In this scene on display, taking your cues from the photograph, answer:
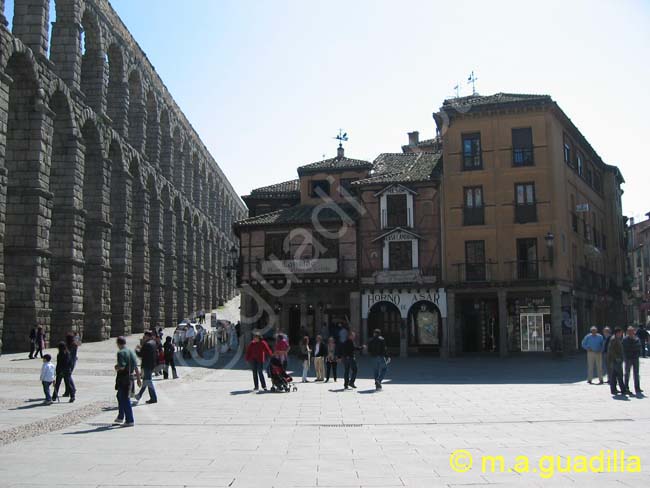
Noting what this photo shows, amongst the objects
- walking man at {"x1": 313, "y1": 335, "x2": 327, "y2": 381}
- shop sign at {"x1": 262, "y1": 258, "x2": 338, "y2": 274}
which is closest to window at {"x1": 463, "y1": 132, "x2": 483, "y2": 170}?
shop sign at {"x1": 262, "y1": 258, "x2": 338, "y2": 274}

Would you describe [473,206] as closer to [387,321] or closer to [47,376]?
[387,321]

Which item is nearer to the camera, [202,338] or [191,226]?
[202,338]

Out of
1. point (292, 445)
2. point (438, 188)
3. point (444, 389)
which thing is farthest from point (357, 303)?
point (292, 445)

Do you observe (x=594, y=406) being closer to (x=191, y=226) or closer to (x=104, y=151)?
(x=104, y=151)

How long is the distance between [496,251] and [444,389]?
53.1 ft

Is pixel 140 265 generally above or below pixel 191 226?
below

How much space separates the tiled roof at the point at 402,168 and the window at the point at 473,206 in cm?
219

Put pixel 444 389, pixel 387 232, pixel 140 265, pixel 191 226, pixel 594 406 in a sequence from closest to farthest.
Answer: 1. pixel 594 406
2. pixel 444 389
3. pixel 387 232
4. pixel 140 265
5. pixel 191 226

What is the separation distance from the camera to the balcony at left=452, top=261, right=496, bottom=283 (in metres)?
33.2

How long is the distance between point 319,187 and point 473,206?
38.3 feet

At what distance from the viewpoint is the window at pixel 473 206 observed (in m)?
33.9

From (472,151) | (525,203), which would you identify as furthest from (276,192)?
(525,203)

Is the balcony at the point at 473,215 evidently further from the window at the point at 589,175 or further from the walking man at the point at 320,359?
the walking man at the point at 320,359

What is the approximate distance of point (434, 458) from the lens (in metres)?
8.80
